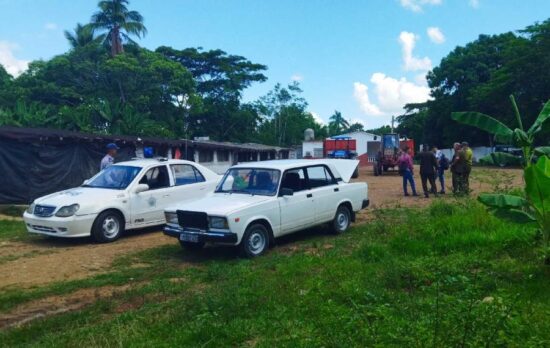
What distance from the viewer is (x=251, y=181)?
28.5 ft

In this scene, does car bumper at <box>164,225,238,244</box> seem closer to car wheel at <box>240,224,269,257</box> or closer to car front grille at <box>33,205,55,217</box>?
car wheel at <box>240,224,269,257</box>

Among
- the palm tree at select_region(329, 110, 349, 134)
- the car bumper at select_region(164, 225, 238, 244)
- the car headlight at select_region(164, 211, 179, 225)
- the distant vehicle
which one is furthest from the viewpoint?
the palm tree at select_region(329, 110, 349, 134)

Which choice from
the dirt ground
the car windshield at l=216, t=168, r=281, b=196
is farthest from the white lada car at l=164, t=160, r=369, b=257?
the dirt ground

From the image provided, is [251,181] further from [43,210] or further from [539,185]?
[539,185]

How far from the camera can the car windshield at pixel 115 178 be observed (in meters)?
9.94

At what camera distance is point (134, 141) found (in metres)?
19.5

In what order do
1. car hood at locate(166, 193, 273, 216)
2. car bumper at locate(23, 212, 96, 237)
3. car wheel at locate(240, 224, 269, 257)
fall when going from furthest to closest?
car bumper at locate(23, 212, 96, 237) < car wheel at locate(240, 224, 269, 257) < car hood at locate(166, 193, 273, 216)

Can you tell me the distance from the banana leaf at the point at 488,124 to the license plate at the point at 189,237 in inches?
179

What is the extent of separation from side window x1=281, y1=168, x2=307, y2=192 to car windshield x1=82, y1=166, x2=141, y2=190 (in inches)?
137

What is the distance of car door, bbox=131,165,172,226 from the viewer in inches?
386

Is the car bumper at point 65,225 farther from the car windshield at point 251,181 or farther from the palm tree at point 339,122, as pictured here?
the palm tree at point 339,122

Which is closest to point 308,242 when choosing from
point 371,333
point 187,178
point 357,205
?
point 357,205

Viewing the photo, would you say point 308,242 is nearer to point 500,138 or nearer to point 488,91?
point 500,138

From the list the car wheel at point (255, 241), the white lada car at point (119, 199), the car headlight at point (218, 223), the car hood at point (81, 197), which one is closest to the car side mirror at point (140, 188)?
the white lada car at point (119, 199)
